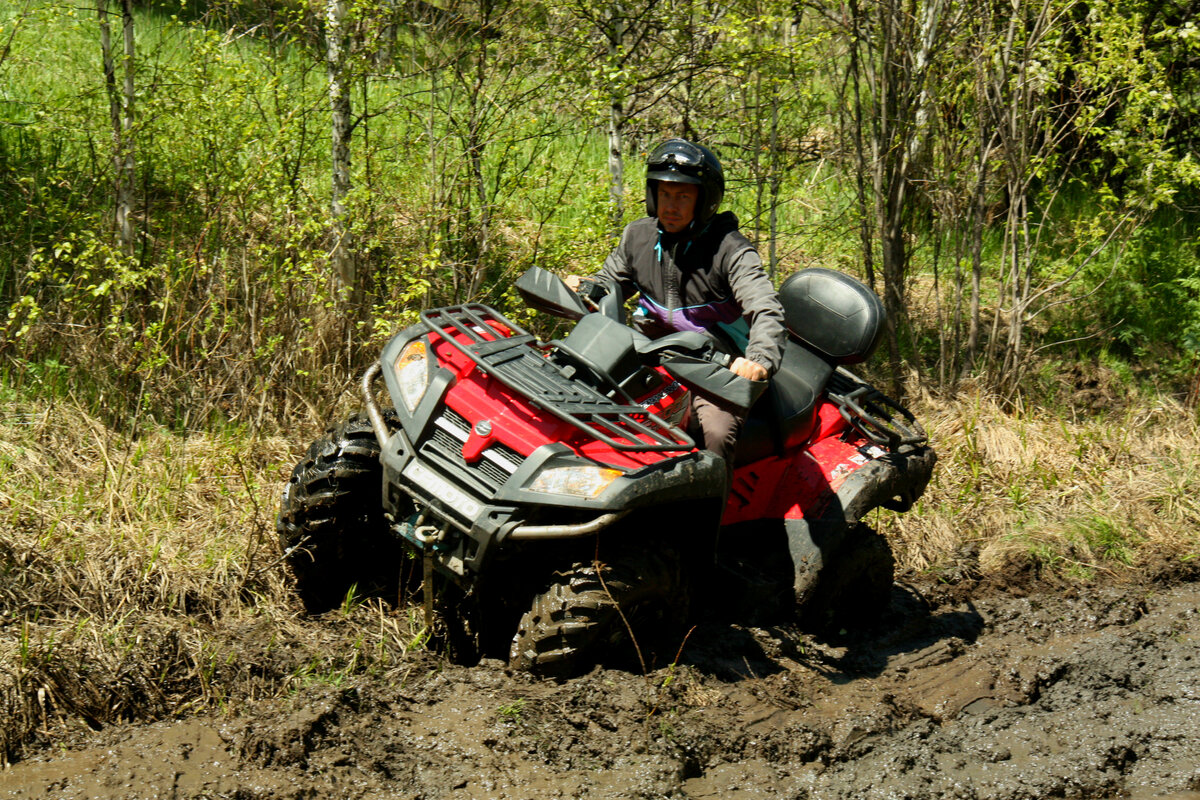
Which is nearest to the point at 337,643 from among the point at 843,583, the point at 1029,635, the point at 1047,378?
the point at 843,583

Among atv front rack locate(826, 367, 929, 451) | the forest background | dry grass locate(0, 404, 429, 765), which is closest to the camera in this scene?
dry grass locate(0, 404, 429, 765)

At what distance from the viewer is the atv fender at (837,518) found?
4.75 meters

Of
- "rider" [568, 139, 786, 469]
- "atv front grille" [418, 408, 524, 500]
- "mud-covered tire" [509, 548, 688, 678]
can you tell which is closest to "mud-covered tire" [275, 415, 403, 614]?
"atv front grille" [418, 408, 524, 500]

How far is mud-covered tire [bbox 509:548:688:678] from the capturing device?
3.77 metres

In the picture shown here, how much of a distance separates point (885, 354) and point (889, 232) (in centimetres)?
103

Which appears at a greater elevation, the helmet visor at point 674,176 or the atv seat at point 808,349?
the helmet visor at point 674,176

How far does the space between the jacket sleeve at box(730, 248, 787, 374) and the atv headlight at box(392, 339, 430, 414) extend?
1.20 meters

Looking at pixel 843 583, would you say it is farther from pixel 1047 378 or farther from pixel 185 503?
pixel 1047 378

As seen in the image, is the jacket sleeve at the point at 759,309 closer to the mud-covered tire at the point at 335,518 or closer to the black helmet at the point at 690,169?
the black helmet at the point at 690,169

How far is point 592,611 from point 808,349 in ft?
6.19

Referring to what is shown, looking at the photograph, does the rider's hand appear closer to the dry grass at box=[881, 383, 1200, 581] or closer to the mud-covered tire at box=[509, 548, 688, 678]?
the mud-covered tire at box=[509, 548, 688, 678]

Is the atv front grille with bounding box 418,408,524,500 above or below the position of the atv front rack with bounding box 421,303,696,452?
below

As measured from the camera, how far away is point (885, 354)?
859 cm

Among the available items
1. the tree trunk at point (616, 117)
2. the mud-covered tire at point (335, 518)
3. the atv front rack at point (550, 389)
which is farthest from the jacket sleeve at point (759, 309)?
the tree trunk at point (616, 117)
